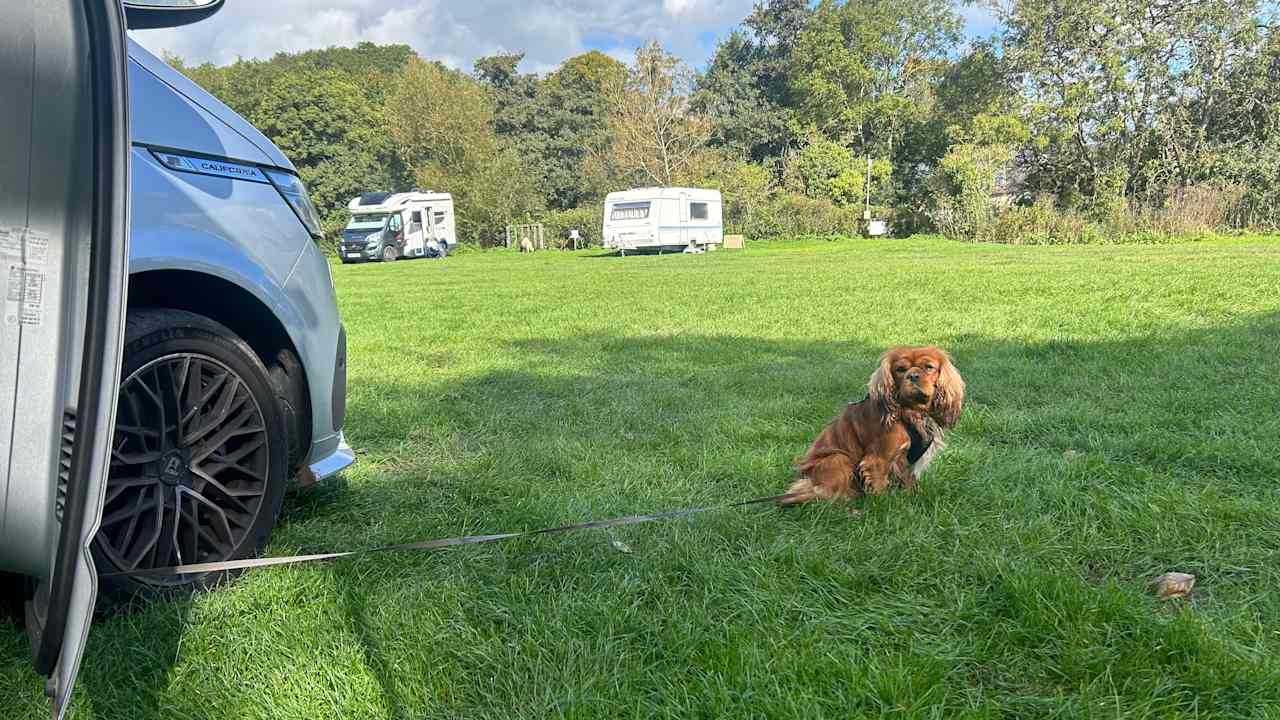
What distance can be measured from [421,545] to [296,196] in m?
1.23

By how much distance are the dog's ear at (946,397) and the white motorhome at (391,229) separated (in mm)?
30010

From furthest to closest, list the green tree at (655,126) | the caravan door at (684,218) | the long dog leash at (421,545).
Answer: the green tree at (655,126)
the caravan door at (684,218)
the long dog leash at (421,545)

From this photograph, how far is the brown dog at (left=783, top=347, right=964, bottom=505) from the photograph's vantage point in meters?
Answer: 2.81

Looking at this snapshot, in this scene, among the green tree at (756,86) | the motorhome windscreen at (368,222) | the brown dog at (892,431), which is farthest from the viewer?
the green tree at (756,86)

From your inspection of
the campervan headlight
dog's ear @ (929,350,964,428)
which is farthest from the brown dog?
the campervan headlight

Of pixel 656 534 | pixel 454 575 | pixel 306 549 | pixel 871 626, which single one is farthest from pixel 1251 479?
pixel 306 549

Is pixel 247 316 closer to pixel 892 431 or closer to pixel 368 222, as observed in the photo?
pixel 892 431

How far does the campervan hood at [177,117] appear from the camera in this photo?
208 cm

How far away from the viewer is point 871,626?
6.71 feet

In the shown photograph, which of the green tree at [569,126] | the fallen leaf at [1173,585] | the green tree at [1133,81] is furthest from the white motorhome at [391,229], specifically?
the fallen leaf at [1173,585]

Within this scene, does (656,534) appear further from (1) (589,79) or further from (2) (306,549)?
(1) (589,79)

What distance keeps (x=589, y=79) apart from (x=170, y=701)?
58344mm

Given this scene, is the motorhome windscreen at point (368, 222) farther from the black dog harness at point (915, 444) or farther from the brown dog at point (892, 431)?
the black dog harness at point (915, 444)

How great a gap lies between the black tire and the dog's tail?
173 cm
